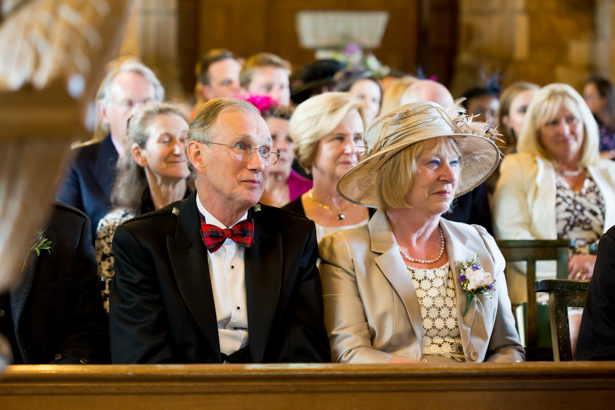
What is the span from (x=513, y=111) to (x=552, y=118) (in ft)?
3.00

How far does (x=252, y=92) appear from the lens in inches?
207

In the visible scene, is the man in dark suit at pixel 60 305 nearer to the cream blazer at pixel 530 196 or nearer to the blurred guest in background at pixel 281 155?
the blurred guest in background at pixel 281 155

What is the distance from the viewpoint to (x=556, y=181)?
3928 mm

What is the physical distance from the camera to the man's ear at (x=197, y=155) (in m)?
2.47

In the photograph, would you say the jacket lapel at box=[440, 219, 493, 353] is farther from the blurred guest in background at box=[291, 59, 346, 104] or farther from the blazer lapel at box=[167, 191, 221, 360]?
the blurred guest in background at box=[291, 59, 346, 104]

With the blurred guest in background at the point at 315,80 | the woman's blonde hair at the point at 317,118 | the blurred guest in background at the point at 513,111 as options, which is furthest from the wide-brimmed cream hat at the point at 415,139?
the blurred guest in background at the point at 315,80

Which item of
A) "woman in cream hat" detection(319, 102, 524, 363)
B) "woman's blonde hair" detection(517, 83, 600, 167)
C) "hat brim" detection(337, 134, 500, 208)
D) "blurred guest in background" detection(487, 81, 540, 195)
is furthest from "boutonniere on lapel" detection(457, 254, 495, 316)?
"blurred guest in background" detection(487, 81, 540, 195)

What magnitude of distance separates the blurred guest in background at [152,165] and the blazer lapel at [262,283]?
1037 mm

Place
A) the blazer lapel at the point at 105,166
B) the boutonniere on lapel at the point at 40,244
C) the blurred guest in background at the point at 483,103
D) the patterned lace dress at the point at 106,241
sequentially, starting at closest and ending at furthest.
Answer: the boutonniere on lapel at the point at 40,244, the patterned lace dress at the point at 106,241, the blazer lapel at the point at 105,166, the blurred guest in background at the point at 483,103

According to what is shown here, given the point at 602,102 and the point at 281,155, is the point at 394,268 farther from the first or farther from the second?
the point at 602,102

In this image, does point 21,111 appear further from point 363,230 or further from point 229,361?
point 363,230

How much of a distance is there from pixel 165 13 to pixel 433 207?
22.9ft

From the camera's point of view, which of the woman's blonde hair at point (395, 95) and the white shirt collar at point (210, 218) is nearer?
the white shirt collar at point (210, 218)

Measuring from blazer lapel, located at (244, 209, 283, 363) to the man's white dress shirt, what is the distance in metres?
0.05
